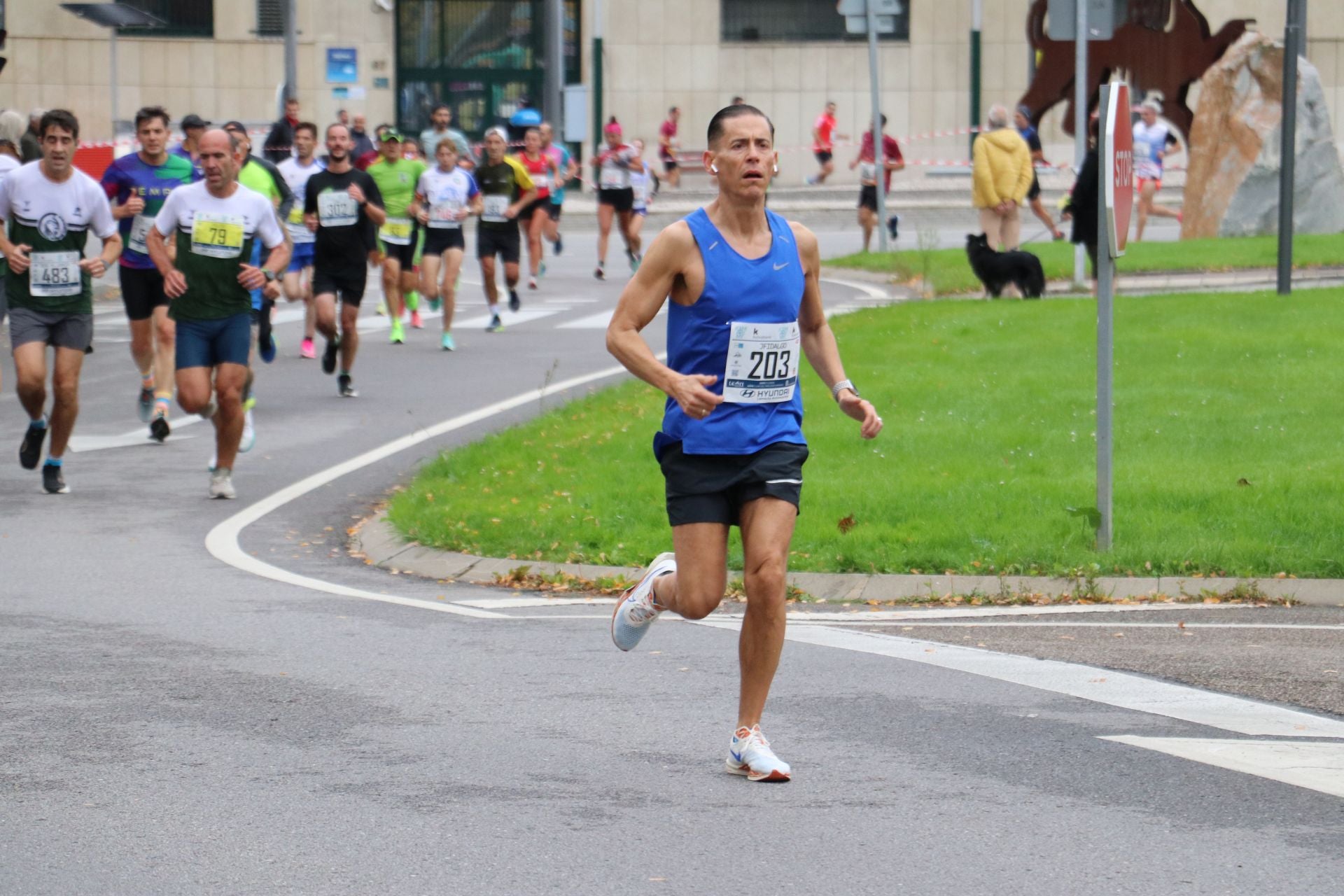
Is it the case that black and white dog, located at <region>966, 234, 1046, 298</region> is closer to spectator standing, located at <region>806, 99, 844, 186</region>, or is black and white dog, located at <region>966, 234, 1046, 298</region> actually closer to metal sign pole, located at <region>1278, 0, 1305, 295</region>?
metal sign pole, located at <region>1278, 0, 1305, 295</region>

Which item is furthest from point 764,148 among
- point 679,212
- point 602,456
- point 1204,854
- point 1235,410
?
point 679,212

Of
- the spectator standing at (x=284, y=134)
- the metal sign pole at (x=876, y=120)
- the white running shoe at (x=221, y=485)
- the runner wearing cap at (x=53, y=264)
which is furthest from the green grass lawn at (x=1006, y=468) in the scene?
the metal sign pole at (x=876, y=120)

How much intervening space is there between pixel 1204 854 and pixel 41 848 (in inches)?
110

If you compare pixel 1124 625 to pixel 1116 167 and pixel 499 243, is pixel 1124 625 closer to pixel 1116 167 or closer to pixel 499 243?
pixel 1116 167

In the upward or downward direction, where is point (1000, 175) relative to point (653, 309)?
upward

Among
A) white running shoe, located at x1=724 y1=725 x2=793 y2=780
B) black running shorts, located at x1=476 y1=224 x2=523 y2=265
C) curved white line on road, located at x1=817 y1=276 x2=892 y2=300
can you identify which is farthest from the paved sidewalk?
white running shoe, located at x1=724 y1=725 x2=793 y2=780

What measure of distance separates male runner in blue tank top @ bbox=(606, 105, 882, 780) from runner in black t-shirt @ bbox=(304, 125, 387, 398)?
10.3m

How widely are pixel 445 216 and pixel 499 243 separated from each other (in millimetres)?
2301

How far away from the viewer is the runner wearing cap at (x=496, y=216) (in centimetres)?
2073

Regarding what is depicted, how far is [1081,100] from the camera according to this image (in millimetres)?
21469

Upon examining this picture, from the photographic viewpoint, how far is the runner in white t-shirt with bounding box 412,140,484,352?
1877 centimetres

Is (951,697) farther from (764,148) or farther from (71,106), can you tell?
(71,106)

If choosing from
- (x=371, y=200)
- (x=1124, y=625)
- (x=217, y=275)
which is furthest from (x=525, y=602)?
(x=371, y=200)

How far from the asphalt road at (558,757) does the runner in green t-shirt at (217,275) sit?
1.93 metres
